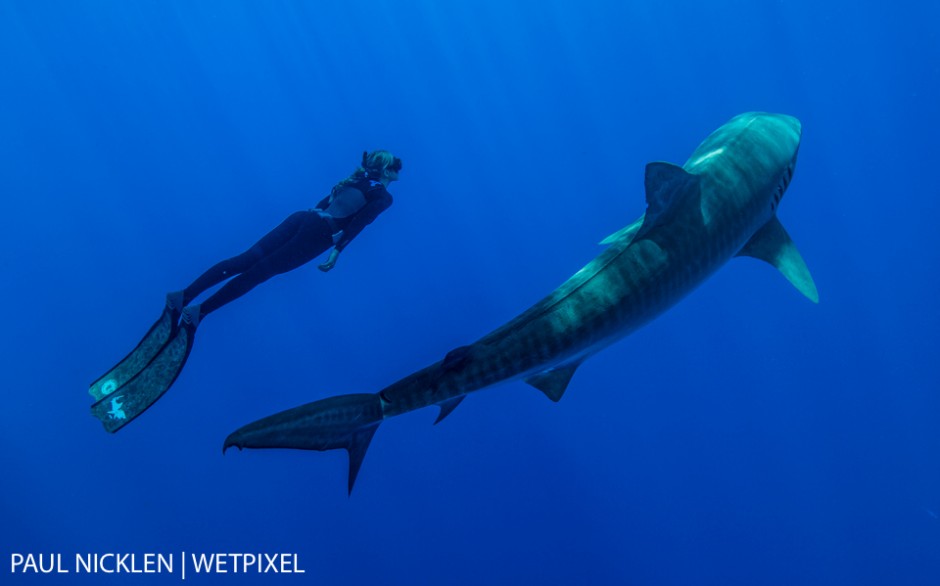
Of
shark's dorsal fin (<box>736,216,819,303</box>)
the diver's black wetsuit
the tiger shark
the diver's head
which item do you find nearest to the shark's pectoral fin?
the tiger shark

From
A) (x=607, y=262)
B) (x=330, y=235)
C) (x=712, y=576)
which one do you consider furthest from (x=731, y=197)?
(x=712, y=576)

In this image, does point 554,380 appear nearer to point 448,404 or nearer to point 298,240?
point 448,404

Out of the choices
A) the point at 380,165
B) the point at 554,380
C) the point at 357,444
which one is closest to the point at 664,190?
the point at 554,380

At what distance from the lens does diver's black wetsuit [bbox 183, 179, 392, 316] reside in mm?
7281

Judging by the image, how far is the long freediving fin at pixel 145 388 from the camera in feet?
21.7

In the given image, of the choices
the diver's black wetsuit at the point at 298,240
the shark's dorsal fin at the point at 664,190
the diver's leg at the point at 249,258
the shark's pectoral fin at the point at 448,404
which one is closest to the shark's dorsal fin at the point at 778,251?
the shark's dorsal fin at the point at 664,190

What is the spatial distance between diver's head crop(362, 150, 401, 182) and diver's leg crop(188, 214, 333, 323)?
991 mm

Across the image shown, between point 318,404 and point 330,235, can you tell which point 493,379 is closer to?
point 318,404

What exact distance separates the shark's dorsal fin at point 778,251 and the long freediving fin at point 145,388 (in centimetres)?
604

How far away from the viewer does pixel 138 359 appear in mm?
6840

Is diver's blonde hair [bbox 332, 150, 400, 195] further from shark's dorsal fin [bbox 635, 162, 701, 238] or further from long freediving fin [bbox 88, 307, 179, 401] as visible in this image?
shark's dorsal fin [bbox 635, 162, 701, 238]

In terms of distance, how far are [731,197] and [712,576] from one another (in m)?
17.2

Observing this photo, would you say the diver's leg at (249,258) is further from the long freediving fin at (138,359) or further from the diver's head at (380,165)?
the diver's head at (380,165)

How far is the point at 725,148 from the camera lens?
4223mm
